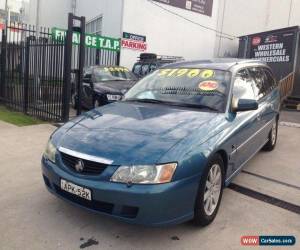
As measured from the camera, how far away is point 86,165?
10.9 feet

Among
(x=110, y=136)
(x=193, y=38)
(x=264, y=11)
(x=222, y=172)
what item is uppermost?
(x=264, y=11)

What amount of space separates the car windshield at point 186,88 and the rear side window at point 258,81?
0.91 metres

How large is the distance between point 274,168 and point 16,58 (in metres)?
7.81

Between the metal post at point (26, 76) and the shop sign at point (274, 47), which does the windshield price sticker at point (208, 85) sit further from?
the shop sign at point (274, 47)

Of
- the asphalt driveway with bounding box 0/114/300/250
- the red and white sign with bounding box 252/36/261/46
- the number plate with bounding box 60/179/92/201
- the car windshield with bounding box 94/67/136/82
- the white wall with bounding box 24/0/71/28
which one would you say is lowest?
the asphalt driveway with bounding box 0/114/300/250

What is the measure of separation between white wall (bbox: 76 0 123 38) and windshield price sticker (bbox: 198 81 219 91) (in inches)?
615

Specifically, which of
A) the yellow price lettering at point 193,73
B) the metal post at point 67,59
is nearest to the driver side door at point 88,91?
the metal post at point 67,59

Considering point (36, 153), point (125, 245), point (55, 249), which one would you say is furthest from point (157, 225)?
point (36, 153)

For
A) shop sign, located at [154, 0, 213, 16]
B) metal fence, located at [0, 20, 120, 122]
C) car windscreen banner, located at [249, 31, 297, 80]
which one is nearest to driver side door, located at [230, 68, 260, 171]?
metal fence, located at [0, 20, 120, 122]

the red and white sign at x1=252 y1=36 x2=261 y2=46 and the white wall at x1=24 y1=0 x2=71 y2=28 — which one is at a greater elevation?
the white wall at x1=24 y1=0 x2=71 y2=28

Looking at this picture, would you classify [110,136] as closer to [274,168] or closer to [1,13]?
[274,168]

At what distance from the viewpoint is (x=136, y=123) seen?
12.5 ft

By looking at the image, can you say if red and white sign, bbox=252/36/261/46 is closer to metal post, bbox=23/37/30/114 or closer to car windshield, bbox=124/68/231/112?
metal post, bbox=23/37/30/114

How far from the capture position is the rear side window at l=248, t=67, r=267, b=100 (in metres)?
5.40
